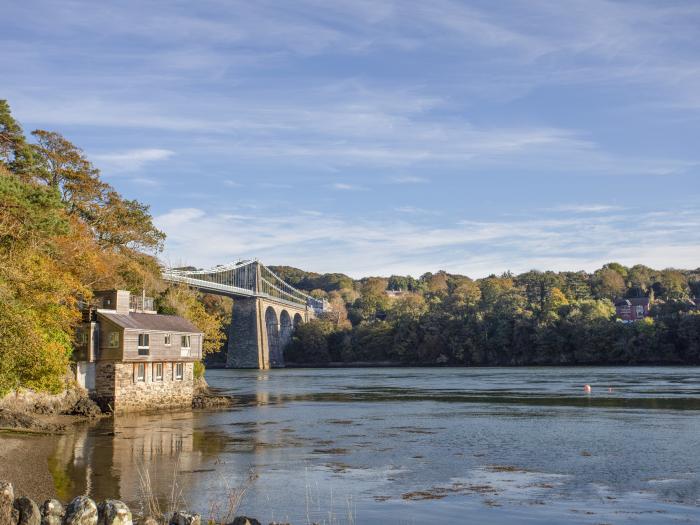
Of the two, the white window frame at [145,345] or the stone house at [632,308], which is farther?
the stone house at [632,308]

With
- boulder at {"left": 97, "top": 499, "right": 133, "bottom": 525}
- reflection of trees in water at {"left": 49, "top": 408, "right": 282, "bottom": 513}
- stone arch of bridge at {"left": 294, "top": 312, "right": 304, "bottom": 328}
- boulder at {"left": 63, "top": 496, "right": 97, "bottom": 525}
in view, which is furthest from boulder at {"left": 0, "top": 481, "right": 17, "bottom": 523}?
stone arch of bridge at {"left": 294, "top": 312, "right": 304, "bottom": 328}

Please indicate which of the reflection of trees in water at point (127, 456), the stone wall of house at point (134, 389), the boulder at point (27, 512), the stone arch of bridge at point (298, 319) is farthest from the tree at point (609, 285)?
the boulder at point (27, 512)

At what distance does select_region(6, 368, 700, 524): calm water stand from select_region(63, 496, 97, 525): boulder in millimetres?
3795

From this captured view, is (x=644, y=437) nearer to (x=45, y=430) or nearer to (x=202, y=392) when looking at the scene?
(x=45, y=430)

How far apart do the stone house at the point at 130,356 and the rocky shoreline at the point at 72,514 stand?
24.4m

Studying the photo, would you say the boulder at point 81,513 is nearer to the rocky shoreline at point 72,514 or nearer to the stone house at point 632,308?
the rocky shoreline at point 72,514

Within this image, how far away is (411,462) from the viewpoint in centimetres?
2311

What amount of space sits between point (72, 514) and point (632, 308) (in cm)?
15133

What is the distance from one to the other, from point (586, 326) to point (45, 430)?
100m

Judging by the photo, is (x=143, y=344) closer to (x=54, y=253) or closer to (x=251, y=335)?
(x=54, y=253)

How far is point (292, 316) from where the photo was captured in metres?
150

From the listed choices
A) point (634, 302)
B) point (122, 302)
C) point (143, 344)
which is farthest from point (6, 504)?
point (634, 302)

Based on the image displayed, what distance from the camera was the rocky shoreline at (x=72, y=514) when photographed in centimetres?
1189

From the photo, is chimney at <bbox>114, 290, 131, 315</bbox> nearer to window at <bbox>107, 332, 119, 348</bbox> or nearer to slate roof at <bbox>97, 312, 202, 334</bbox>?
slate roof at <bbox>97, 312, 202, 334</bbox>
